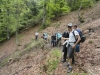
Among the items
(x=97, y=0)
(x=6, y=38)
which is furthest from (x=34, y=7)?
(x=97, y=0)

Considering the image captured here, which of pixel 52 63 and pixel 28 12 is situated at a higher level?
pixel 28 12

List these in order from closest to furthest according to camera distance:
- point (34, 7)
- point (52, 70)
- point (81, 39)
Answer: point (81, 39) < point (52, 70) < point (34, 7)

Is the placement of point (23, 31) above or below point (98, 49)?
below

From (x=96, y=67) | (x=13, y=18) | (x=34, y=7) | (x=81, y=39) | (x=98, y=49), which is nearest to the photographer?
(x=81, y=39)

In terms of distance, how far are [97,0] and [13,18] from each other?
18.8 meters

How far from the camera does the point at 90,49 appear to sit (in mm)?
9078

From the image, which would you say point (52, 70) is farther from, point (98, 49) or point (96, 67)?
point (98, 49)

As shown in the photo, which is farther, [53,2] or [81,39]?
[53,2]

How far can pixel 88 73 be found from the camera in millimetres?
6453

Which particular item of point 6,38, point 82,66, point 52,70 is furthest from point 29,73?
point 6,38

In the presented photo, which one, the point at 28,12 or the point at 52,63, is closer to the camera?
→ the point at 52,63

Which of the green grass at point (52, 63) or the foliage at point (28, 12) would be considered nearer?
the green grass at point (52, 63)

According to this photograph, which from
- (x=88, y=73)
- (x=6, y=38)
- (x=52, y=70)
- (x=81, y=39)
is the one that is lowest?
(x=6, y=38)

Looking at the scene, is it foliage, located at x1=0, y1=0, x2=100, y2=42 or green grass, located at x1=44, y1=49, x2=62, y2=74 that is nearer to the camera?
green grass, located at x1=44, y1=49, x2=62, y2=74
